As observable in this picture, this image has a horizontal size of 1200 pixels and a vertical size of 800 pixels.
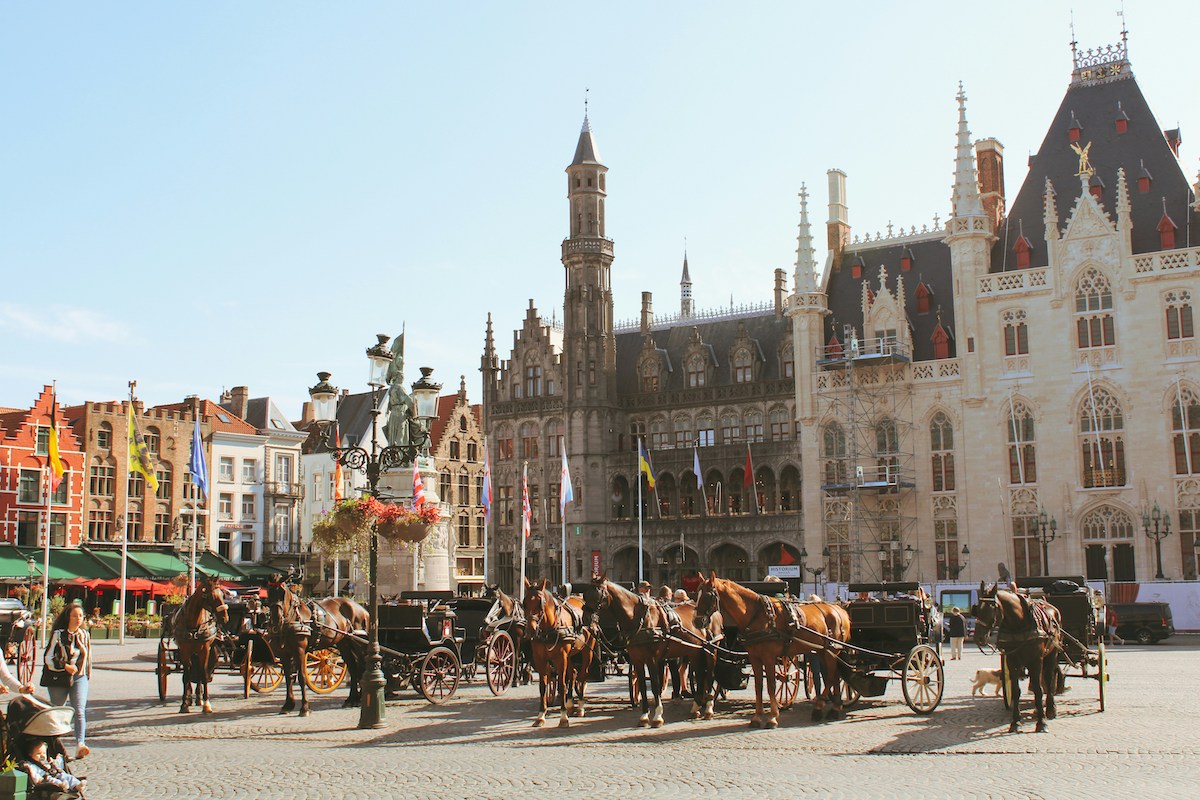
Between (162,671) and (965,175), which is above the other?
(965,175)

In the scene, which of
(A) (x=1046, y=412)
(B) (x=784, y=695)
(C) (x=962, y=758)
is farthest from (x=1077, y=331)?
(C) (x=962, y=758)

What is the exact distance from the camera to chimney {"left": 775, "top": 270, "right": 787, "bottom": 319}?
62.6 m

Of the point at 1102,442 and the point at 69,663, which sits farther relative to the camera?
the point at 1102,442

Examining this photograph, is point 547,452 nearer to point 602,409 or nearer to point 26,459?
point 602,409

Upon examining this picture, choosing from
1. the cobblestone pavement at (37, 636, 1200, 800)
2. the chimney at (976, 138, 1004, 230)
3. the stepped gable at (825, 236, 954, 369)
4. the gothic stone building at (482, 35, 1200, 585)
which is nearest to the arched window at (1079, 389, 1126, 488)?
the gothic stone building at (482, 35, 1200, 585)

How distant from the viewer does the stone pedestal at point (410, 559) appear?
3008cm

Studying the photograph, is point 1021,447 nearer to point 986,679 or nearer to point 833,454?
point 833,454

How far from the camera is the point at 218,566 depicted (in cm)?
5962

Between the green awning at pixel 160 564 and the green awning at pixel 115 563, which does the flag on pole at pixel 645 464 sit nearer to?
the green awning at pixel 160 564

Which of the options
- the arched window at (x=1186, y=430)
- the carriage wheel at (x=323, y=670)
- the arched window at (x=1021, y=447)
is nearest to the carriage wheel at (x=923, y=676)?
the carriage wheel at (x=323, y=670)

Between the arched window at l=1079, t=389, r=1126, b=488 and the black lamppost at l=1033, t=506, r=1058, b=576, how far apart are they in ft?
7.28

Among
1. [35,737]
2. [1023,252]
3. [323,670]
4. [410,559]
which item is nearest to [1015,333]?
[1023,252]

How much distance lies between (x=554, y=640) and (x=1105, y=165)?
4286 centimetres

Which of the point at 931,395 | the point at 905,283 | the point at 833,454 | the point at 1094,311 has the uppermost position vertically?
the point at 905,283
